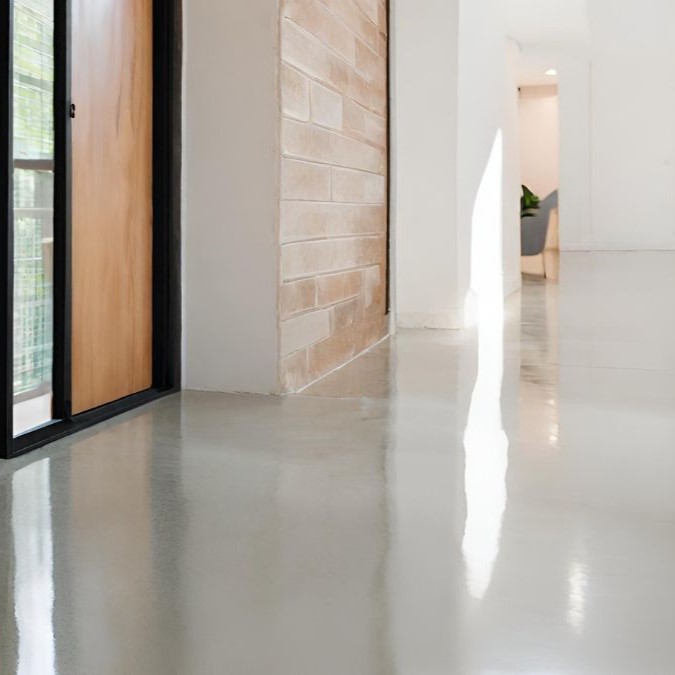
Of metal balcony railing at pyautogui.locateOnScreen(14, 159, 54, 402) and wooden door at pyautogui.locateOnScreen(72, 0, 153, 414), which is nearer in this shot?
metal balcony railing at pyautogui.locateOnScreen(14, 159, 54, 402)

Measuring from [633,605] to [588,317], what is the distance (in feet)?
15.6

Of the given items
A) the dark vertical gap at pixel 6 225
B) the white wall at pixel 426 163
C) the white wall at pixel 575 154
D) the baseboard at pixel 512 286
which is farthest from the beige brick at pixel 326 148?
the white wall at pixel 575 154

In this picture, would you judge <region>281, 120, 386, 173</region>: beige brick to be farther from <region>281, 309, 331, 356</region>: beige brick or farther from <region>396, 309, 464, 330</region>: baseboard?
<region>396, 309, 464, 330</region>: baseboard

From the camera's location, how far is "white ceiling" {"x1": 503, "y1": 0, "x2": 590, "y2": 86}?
1055 centimetres

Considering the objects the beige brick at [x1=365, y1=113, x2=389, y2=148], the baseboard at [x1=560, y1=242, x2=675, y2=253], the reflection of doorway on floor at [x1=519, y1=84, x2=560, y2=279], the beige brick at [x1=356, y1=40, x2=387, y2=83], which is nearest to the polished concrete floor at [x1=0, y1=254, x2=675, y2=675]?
the beige brick at [x1=365, y1=113, x2=389, y2=148]

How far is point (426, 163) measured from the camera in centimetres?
572

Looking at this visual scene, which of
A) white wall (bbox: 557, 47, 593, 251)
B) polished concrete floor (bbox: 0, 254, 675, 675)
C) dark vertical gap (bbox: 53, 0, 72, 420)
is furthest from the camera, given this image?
white wall (bbox: 557, 47, 593, 251)

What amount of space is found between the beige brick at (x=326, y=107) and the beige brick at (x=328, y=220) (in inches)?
12.8

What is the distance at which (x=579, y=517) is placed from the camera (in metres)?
2.17

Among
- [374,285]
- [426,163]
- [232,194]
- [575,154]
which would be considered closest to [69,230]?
[232,194]

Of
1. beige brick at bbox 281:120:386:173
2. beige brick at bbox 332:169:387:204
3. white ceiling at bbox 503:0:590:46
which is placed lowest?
beige brick at bbox 332:169:387:204

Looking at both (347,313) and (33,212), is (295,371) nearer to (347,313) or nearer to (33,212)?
(347,313)

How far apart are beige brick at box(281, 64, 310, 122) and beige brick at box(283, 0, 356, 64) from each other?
0.19 meters

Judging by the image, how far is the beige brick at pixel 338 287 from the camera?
404 centimetres
